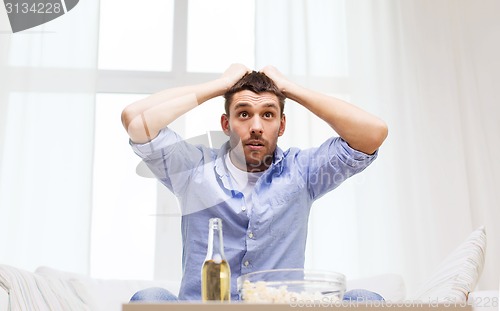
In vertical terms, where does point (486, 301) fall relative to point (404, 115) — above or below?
below

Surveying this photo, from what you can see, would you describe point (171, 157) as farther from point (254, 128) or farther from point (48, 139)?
point (48, 139)

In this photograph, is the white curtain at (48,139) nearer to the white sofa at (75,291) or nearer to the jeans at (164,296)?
the white sofa at (75,291)

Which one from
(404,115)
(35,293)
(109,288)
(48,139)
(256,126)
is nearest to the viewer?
(35,293)

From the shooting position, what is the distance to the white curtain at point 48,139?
203cm

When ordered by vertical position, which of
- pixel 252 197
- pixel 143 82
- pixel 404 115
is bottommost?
pixel 252 197

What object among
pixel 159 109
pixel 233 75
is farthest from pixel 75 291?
pixel 233 75

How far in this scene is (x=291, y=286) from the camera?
0.68 metres

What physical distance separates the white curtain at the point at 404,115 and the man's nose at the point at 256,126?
840mm

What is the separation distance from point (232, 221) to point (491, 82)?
1.46 metres

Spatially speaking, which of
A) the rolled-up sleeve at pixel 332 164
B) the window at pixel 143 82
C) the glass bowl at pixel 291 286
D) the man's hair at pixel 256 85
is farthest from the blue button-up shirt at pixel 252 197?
the window at pixel 143 82

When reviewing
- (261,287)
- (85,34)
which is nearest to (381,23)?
(85,34)

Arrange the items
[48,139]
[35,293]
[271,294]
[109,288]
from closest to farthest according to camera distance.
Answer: [271,294]
[35,293]
[109,288]
[48,139]

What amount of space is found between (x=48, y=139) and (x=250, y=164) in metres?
1.06

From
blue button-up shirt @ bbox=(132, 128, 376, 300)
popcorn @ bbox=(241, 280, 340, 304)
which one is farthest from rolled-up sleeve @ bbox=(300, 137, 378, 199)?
popcorn @ bbox=(241, 280, 340, 304)
